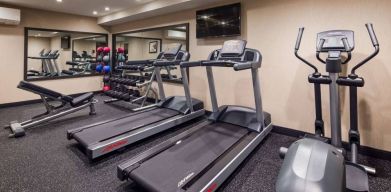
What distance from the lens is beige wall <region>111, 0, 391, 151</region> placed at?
265 cm

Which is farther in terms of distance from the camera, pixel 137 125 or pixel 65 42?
pixel 65 42

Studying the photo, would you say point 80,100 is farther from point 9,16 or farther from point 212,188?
point 212,188

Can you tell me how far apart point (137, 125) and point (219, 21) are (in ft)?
8.03

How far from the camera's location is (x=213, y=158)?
2248 mm

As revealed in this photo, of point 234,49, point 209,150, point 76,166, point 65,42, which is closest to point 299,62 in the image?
point 234,49

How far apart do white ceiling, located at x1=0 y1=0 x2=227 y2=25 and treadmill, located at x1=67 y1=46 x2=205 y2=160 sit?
979mm

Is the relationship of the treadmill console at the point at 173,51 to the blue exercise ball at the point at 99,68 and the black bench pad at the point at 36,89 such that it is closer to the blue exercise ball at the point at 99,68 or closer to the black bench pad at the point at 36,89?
the black bench pad at the point at 36,89

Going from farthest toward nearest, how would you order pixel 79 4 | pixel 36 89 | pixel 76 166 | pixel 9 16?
1. pixel 79 4
2. pixel 9 16
3. pixel 36 89
4. pixel 76 166

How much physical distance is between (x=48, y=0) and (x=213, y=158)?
199 inches

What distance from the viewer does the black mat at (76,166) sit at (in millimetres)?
2047

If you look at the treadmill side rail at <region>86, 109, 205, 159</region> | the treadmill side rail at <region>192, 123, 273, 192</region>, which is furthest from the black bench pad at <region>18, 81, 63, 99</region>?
the treadmill side rail at <region>192, 123, 273, 192</region>

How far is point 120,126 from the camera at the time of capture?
322cm

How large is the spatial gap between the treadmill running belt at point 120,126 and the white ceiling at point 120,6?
86.5 inches

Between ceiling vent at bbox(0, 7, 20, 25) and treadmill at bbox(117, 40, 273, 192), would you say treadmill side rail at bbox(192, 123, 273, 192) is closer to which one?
treadmill at bbox(117, 40, 273, 192)
